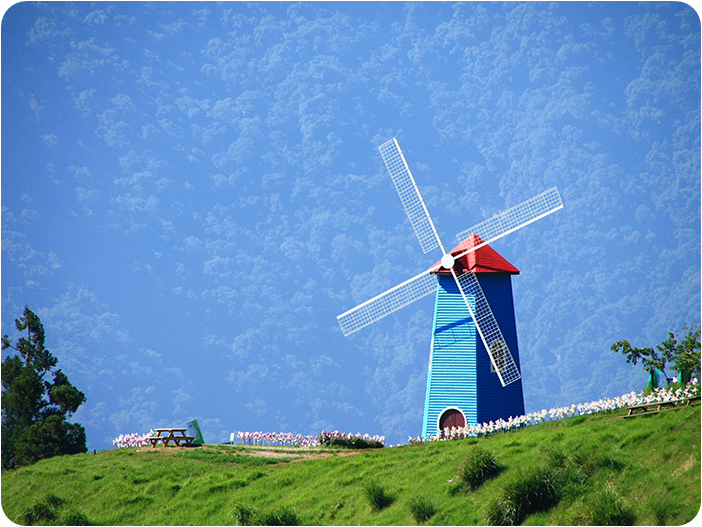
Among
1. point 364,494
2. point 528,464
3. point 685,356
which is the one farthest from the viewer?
point 685,356

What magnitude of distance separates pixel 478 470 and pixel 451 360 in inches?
343

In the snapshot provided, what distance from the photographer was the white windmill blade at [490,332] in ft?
83.4

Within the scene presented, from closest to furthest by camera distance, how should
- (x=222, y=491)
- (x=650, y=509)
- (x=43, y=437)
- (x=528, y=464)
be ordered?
(x=650, y=509) < (x=528, y=464) < (x=222, y=491) < (x=43, y=437)

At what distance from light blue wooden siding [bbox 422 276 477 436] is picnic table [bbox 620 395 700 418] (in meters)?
6.19

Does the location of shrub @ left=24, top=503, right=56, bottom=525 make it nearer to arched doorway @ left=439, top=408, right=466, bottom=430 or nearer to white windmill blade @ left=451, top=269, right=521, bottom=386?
arched doorway @ left=439, top=408, right=466, bottom=430

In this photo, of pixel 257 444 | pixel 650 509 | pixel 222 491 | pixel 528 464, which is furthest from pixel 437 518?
pixel 257 444

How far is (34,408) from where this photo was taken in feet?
102

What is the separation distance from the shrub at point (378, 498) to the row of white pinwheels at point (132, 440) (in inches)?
590

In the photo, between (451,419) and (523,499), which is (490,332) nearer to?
(451,419)

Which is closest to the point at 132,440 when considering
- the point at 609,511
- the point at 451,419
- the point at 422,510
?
the point at 451,419

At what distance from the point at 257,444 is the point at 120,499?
9127 mm

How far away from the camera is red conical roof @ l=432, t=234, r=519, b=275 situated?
26.0m

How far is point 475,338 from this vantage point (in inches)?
1010

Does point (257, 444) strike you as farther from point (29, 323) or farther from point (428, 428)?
point (29, 323)
